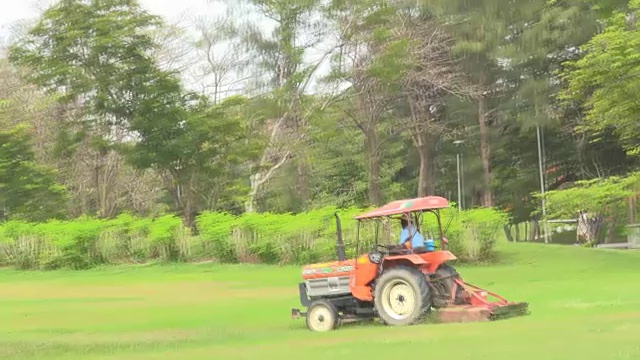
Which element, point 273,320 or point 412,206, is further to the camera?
point 273,320

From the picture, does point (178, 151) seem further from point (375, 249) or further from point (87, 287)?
point (375, 249)

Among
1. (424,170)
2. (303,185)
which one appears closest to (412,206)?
(303,185)

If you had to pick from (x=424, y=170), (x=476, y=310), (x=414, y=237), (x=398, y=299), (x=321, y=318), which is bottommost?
(x=321, y=318)

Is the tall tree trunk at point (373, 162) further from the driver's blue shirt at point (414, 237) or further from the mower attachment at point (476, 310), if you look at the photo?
the mower attachment at point (476, 310)

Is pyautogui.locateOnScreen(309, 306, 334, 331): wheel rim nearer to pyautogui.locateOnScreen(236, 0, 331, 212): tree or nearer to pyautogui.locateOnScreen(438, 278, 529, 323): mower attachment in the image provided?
pyautogui.locateOnScreen(438, 278, 529, 323): mower attachment

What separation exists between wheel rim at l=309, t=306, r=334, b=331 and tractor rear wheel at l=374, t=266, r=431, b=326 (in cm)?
72

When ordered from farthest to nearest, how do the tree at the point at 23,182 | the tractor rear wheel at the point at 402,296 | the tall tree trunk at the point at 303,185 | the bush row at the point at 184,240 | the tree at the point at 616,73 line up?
the tall tree trunk at the point at 303,185 → the tree at the point at 23,182 → the bush row at the point at 184,240 → the tree at the point at 616,73 → the tractor rear wheel at the point at 402,296

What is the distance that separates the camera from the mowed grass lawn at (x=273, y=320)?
726 cm

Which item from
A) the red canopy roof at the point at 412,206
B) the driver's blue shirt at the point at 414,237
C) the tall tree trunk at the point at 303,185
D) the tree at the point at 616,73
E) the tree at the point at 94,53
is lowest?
the driver's blue shirt at the point at 414,237

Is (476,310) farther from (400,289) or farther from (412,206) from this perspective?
(412,206)

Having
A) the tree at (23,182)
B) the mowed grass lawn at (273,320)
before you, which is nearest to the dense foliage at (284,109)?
the tree at (23,182)

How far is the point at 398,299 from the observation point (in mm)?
9477

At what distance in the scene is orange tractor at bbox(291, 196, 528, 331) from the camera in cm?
925

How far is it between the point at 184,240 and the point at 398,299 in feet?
51.3
